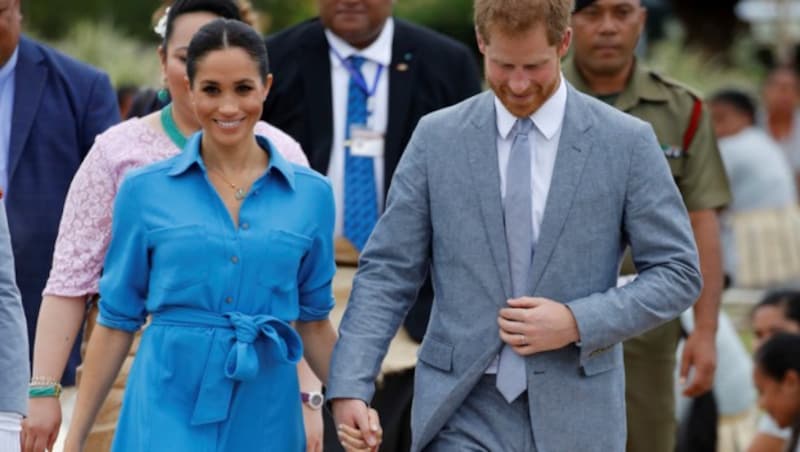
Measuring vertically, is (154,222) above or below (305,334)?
above

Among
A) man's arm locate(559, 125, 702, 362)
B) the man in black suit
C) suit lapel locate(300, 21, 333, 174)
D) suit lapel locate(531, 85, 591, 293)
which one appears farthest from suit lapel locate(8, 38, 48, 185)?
man's arm locate(559, 125, 702, 362)

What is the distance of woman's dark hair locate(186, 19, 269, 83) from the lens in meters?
5.39

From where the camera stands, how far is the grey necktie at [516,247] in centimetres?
522

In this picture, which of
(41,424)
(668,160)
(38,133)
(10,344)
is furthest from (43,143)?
(668,160)

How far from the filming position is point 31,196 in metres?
6.98

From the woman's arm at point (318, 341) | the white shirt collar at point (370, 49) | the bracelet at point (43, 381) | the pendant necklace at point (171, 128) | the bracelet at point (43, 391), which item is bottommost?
the bracelet at point (43, 391)

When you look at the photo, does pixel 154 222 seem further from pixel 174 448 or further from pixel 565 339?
pixel 565 339

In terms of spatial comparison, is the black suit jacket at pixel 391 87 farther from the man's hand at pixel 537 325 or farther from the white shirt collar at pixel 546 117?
the man's hand at pixel 537 325

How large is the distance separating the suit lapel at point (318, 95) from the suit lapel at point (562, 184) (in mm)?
2173

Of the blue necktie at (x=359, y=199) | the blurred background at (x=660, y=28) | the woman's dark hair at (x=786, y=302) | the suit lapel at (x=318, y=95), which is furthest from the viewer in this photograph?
the blurred background at (x=660, y=28)

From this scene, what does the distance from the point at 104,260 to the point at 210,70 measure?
29.4 inches

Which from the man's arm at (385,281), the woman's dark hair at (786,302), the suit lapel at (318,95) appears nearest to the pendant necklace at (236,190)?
the man's arm at (385,281)

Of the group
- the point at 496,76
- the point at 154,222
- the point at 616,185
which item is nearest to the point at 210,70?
the point at 154,222

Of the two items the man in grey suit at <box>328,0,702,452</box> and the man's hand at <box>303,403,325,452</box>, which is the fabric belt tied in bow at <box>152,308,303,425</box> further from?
the man's hand at <box>303,403,325,452</box>
